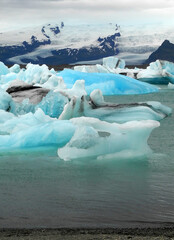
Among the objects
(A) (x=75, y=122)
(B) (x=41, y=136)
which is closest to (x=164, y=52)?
(A) (x=75, y=122)

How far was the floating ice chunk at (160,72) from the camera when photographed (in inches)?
1046

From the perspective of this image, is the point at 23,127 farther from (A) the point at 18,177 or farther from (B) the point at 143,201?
(B) the point at 143,201

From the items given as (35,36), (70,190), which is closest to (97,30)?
(35,36)

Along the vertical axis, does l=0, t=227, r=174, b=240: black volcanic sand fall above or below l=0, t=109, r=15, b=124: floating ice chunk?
above

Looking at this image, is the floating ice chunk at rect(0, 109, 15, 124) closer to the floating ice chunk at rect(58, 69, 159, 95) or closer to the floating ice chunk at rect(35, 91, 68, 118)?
the floating ice chunk at rect(35, 91, 68, 118)

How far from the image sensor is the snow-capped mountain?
71.2 meters

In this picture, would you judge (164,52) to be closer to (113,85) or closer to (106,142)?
(113,85)

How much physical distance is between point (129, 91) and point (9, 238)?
16231mm

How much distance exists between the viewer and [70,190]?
17.4 feet

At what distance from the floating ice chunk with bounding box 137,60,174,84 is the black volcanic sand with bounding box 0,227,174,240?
74.9ft

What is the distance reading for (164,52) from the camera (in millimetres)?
80938

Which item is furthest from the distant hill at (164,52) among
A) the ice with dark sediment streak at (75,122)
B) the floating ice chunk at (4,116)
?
the floating ice chunk at (4,116)

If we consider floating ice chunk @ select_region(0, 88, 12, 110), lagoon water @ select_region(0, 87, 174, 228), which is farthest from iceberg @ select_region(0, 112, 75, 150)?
floating ice chunk @ select_region(0, 88, 12, 110)

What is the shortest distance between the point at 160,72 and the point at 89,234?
2383 cm
